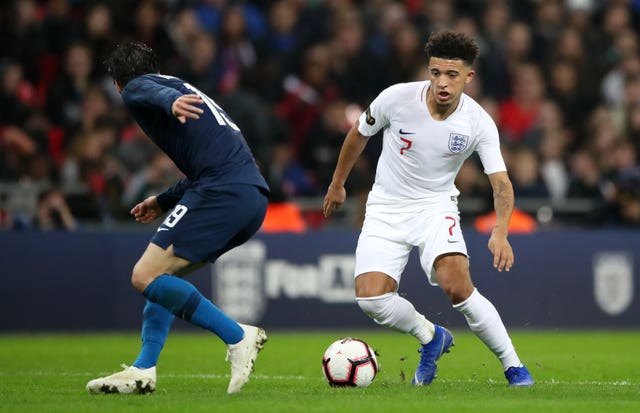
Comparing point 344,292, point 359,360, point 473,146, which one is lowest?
point 344,292

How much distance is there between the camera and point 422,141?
8.44m

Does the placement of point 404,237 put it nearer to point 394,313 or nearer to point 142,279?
point 394,313

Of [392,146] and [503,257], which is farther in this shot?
[392,146]

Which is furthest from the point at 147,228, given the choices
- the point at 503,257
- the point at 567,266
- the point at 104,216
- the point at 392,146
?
the point at 503,257

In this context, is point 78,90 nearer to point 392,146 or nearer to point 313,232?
point 313,232

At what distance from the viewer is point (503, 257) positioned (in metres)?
7.83

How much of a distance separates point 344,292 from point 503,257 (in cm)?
657

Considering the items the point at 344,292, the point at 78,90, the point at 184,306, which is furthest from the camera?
the point at 78,90

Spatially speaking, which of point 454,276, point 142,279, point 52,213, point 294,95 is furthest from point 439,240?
point 294,95

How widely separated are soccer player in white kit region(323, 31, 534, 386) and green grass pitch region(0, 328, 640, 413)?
44cm

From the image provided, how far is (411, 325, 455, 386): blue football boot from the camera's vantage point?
8602mm

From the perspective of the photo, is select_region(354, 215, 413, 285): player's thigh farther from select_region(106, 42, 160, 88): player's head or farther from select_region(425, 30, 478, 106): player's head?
select_region(106, 42, 160, 88): player's head

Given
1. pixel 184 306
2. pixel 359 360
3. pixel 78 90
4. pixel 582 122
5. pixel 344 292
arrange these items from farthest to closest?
pixel 582 122, pixel 78 90, pixel 344 292, pixel 359 360, pixel 184 306

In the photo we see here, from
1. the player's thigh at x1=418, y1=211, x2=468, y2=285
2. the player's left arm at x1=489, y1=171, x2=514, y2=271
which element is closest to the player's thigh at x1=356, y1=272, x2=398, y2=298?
the player's thigh at x1=418, y1=211, x2=468, y2=285
